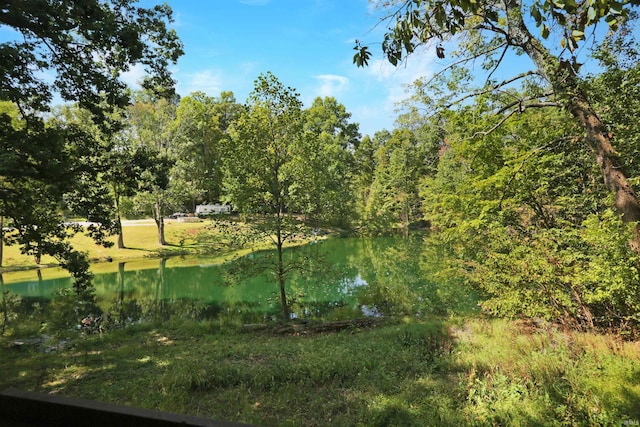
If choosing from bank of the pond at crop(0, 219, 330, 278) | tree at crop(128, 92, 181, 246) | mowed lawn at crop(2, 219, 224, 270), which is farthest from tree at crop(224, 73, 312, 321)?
tree at crop(128, 92, 181, 246)

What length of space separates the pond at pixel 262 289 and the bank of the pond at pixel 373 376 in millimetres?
3626

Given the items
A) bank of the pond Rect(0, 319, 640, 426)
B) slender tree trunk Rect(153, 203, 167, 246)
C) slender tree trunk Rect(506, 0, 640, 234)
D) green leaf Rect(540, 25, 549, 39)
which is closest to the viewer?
green leaf Rect(540, 25, 549, 39)

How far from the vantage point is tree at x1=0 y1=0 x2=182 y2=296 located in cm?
629

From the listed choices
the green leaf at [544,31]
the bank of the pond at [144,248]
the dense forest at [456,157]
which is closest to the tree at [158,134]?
the bank of the pond at [144,248]

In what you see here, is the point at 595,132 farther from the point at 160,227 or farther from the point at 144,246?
the point at 144,246

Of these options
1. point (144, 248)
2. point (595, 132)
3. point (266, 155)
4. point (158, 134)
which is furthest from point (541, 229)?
point (158, 134)

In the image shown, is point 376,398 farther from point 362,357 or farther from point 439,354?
point 439,354

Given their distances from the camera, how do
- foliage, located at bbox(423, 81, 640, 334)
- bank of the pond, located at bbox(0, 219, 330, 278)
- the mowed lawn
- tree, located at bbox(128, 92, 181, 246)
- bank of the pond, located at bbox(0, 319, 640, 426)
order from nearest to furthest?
bank of the pond, located at bbox(0, 319, 640, 426) < foliage, located at bbox(423, 81, 640, 334) < bank of the pond, located at bbox(0, 219, 330, 278) < the mowed lawn < tree, located at bbox(128, 92, 181, 246)

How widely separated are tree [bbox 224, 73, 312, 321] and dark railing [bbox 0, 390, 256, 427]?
10.2m

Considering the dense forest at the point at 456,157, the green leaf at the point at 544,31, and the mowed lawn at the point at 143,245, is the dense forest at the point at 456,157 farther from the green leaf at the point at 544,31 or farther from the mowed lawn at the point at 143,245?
the mowed lawn at the point at 143,245

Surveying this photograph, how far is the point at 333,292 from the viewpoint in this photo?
58.6 ft

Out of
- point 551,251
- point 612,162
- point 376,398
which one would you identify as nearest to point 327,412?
point 376,398

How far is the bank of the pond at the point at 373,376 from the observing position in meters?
4.27

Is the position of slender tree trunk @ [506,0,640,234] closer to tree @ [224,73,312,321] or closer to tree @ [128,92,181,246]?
tree @ [224,73,312,321]
